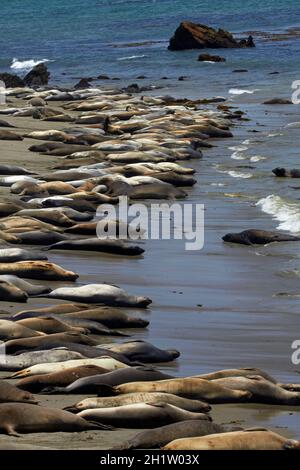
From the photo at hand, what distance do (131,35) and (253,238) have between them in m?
42.9

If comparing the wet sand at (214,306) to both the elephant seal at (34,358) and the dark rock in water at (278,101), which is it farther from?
the dark rock in water at (278,101)

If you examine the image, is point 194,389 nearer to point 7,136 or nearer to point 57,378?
point 57,378

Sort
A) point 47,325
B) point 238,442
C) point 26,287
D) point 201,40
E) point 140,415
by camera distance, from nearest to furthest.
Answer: point 238,442
point 140,415
point 47,325
point 26,287
point 201,40

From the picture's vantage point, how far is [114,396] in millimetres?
5633

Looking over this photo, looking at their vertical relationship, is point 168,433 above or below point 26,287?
above

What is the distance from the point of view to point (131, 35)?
2072 inches

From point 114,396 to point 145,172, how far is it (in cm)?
906

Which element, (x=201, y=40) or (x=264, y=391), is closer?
(x=264, y=391)

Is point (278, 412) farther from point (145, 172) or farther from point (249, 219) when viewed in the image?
point (145, 172)

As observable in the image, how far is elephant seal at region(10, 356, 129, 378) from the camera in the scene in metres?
6.13

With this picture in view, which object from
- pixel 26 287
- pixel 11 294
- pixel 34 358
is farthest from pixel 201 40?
pixel 34 358

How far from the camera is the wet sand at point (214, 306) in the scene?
5789 millimetres

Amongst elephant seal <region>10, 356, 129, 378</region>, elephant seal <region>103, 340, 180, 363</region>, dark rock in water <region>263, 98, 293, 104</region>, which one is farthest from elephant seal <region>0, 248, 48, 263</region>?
dark rock in water <region>263, 98, 293, 104</region>

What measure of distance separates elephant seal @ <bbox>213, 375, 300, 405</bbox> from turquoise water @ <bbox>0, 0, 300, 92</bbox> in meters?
24.7
